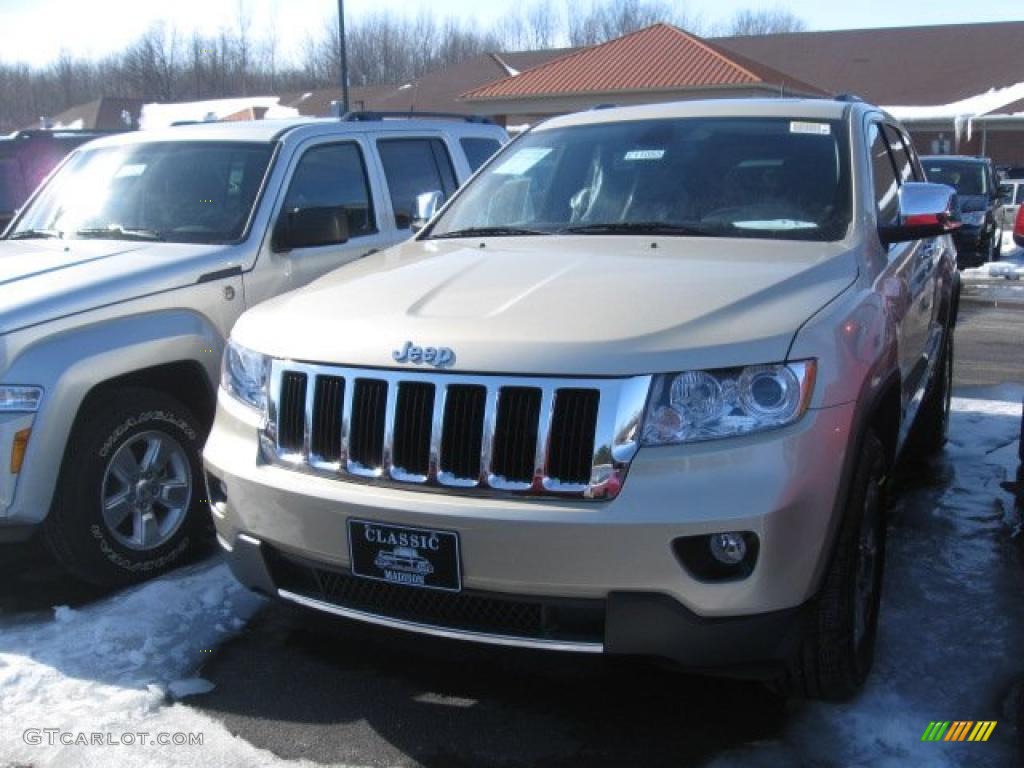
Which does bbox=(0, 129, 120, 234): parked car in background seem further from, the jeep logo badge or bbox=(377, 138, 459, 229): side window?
the jeep logo badge

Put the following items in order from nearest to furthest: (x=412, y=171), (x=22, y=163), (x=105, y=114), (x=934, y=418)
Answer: (x=934, y=418) → (x=412, y=171) → (x=22, y=163) → (x=105, y=114)

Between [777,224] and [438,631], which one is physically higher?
[777,224]

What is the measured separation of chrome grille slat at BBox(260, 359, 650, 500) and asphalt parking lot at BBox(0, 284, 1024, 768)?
23.2 inches

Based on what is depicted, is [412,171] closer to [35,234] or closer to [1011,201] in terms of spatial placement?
[35,234]

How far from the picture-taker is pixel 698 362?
9.20ft

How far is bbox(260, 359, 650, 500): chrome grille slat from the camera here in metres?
2.79

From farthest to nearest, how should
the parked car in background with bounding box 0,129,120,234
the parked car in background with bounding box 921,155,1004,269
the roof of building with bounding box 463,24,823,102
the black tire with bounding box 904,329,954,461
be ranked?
the roof of building with bounding box 463,24,823,102 → the parked car in background with bounding box 921,155,1004,269 → the parked car in background with bounding box 0,129,120,234 → the black tire with bounding box 904,329,954,461

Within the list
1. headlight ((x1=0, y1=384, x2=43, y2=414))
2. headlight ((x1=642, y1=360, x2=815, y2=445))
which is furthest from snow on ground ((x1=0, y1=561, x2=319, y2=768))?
headlight ((x1=642, y1=360, x2=815, y2=445))

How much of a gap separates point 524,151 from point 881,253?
5.71 ft

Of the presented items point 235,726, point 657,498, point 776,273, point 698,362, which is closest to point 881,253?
point 776,273

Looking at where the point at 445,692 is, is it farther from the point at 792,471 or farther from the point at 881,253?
the point at 881,253

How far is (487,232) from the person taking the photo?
14.3 ft

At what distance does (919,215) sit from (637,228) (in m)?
1.06
